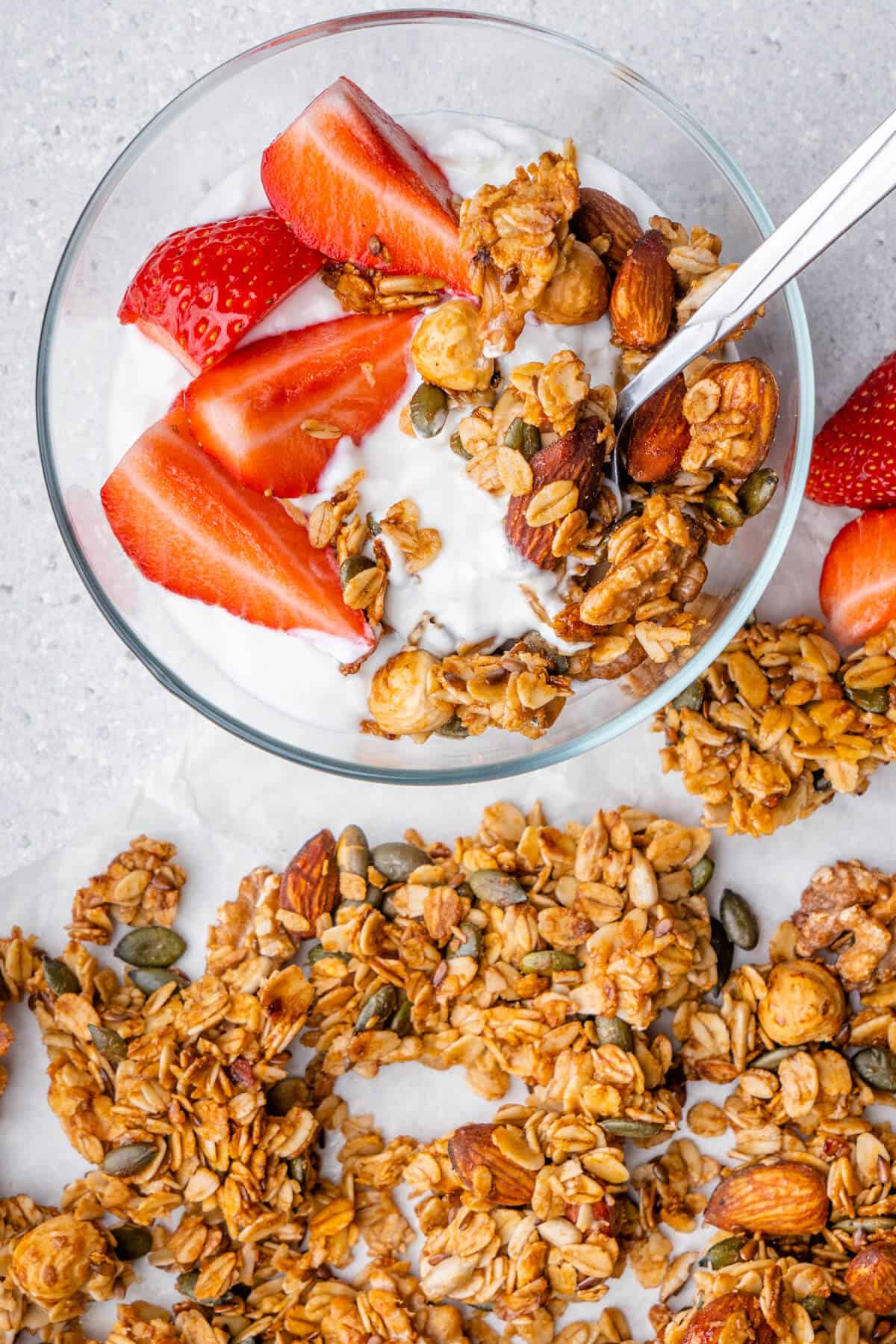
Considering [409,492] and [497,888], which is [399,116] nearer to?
[409,492]

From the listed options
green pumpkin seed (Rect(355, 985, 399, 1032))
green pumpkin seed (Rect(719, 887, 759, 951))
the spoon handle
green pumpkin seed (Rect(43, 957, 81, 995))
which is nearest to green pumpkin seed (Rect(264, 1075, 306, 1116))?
green pumpkin seed (Rect(355, 985, 399, 1032))

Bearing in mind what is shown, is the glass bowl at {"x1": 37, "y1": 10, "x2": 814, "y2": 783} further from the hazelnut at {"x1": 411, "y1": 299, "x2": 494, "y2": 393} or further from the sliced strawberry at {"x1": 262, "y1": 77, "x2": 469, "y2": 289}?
the hazelnut at {"x1": 411, "y1": 299, "x2": 494, "y2": 393}

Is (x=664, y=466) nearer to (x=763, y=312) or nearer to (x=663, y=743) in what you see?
(x=763, y=312)

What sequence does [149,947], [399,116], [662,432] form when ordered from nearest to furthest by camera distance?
[662,432]
[399,116]
[149,947]

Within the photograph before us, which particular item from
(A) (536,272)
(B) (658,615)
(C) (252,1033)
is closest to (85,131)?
(A) (536,272)

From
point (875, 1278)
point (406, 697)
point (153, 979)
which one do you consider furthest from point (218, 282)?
point (875, 1278)

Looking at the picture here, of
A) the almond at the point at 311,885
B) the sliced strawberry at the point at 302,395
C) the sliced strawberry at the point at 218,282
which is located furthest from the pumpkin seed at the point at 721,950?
the sliced strawberry at the point at 218,282
